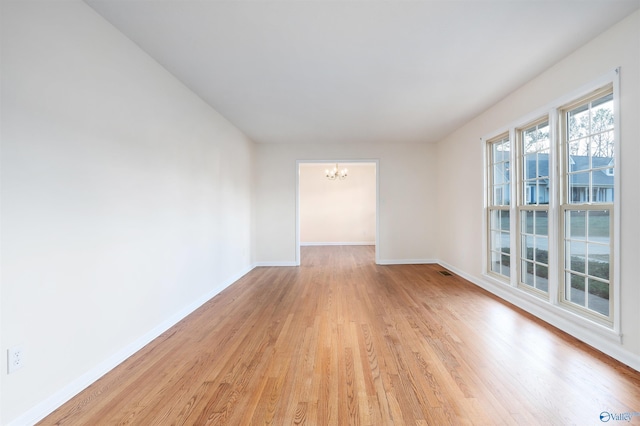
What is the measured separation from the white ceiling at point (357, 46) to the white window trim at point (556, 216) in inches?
16.4

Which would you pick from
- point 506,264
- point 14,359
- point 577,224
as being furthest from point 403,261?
point 14,359

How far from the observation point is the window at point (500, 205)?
3.39m

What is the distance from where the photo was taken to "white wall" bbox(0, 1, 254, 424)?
4.39 feet

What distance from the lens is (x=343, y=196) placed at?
27.9 feet

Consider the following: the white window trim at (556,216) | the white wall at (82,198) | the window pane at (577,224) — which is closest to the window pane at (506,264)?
the white window trim at (556,216)

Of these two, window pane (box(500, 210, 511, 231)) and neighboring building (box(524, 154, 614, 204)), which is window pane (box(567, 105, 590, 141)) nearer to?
neighboring building (box(524, 154, 614, 204))

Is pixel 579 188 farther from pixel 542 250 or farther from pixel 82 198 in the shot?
pixel 82 198

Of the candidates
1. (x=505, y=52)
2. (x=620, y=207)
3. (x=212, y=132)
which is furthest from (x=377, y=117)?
(x=620, y=207)

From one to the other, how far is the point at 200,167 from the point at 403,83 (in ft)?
8.72

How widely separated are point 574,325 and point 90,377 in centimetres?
404

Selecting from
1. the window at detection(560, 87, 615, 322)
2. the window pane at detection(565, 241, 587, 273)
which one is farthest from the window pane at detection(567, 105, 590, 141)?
the window pane at detection(565, 241, 587, 273)

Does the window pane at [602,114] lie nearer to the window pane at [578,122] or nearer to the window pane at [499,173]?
the window pane at [578,122]

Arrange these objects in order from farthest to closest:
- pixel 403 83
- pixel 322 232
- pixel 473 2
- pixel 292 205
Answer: pixel 322 232
pixel 292 205
pixel 403 83
pixel 473 2

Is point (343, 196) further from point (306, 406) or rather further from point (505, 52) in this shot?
point (306, 406)
